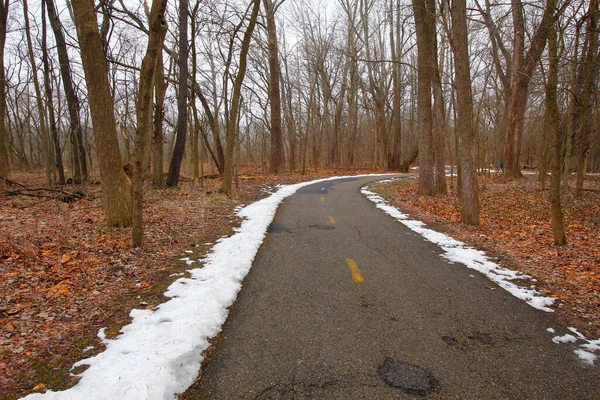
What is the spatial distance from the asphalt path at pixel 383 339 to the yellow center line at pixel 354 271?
0.02 meters

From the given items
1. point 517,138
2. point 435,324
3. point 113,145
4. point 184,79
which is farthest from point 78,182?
point 517,138

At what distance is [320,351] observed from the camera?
132 inches

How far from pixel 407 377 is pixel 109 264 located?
5.08m

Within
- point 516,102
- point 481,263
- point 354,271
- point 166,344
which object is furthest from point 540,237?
point 516,102

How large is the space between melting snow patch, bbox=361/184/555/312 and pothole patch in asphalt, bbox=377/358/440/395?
245cm

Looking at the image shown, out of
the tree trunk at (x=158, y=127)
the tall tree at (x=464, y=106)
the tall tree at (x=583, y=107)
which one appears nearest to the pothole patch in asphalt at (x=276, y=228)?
the tall tree at (x=464, y=106)

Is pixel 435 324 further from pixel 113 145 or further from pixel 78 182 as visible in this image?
pixel 78 182

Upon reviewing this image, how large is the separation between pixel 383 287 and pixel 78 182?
2095 centimetres

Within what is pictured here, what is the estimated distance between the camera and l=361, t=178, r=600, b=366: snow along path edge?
11.5 feet

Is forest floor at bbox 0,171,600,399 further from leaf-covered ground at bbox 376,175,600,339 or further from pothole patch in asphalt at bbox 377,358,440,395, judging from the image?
pothole patch in asphalt at bbox 377,358,440,395

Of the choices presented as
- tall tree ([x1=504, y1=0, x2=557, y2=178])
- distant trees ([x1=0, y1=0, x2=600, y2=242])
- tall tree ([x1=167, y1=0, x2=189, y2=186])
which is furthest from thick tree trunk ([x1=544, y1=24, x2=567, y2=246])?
tall tree ([x1=167, y1=0, x2=189, y2=186])

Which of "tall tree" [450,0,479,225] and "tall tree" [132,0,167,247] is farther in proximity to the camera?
"tall tree" [450,0,479,225]

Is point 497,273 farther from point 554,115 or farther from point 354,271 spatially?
point 554,115

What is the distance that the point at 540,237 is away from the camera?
8391 mm
